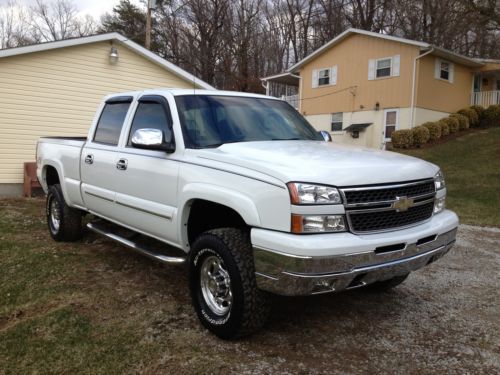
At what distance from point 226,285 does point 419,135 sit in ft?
59.6

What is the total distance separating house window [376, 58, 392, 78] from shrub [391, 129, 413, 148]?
3753mm

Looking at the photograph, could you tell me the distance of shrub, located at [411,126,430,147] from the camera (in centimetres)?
1991

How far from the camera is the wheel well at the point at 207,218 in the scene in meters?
3.92

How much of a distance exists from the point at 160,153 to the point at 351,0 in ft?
119

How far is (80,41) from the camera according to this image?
12.3 metres

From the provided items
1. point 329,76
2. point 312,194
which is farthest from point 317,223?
point 329,76

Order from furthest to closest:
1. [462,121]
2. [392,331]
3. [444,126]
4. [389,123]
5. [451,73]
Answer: [451,73]
[389,123]
[462,121]
[444,126]
[392,331]

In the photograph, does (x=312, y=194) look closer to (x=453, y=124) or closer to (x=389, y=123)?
(x=389, y=123)

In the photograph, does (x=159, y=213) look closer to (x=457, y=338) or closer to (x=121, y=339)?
(x=121, y=339)

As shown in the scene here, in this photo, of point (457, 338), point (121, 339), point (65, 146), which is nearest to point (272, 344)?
point (121, 339)

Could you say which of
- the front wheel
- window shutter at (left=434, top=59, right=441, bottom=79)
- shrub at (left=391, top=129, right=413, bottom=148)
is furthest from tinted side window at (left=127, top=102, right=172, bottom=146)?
window shutter at (left=434, top=59, right=441, bottom=79)

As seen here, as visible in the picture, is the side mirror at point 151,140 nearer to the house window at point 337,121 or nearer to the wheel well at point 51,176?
the wheel well at point 51,176

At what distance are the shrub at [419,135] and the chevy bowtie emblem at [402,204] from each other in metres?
17.5

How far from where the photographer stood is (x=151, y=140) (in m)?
3.99
